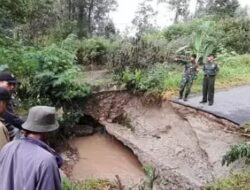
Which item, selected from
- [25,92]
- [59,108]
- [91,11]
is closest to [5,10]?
[25,92]

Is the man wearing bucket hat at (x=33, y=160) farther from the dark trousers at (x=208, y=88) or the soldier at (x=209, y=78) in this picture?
the dark trousers at (x=208, y=88)

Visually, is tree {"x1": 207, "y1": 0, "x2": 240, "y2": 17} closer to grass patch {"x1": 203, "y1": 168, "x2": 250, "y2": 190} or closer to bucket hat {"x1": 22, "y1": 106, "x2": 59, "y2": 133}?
grass patch {"x1": 203, "y1": 168, "x2": 250, "y2": 190}

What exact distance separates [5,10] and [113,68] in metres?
3.95

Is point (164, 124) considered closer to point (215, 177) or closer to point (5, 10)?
point (215, 177)

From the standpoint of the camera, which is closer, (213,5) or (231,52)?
(231,52)

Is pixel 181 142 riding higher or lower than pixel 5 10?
lower

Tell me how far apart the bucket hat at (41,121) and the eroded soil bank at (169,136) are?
5.47m

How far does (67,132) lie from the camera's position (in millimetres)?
10914

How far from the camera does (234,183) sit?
22.0ft

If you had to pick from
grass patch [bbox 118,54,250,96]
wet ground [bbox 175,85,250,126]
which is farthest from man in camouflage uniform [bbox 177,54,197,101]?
grass patch [bbox 118,54,250,96]

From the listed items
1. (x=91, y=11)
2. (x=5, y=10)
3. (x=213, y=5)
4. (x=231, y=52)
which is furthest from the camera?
(x=213, y=5)

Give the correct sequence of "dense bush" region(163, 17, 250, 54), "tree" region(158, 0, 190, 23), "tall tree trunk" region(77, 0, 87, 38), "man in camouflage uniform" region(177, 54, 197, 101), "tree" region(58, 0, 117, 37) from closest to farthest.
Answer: "man in camouflage uniform" region(177, 54, 197, 101), "dense bush" region(163, 17, 250, 54), "tall tree trunk" region(77, 0, 87, 38), "tree" region(58, 0, 117, 37), "tree" region(158, 0, 190, 23)

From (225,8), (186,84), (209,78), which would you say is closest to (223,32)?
(225,8)

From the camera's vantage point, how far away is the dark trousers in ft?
33.6
